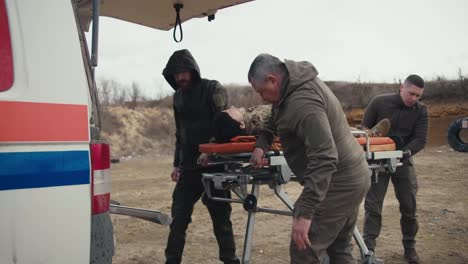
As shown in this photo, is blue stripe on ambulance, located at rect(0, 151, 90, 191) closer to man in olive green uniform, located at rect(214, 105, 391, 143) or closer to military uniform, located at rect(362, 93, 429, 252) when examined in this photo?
man in olive green uniform, located at rect(214, 105, 391, 143)

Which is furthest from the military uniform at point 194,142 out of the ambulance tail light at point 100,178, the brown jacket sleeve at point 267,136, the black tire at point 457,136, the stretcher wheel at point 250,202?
the black tire at point 457,136

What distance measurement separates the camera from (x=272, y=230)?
7.00 m

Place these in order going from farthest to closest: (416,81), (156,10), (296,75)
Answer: (416,81) → (156,10) → (296,75)

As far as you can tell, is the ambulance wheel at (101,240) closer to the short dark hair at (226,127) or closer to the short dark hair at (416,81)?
the short dark hair at (226,127)

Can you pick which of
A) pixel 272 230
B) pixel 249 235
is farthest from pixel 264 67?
pixel 272 230

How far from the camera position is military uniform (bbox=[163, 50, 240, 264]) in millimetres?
4633

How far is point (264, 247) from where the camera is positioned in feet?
20.2

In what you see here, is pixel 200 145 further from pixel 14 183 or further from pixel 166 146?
pixel 166 146

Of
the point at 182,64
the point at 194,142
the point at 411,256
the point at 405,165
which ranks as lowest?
the point at 411,256

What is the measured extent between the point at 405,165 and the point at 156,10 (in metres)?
3.02

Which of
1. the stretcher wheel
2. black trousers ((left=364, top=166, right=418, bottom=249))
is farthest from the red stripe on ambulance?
black trousers ((left=364, top=166, right=418, bottom=249))

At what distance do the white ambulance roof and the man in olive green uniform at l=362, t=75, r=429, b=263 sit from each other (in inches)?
80.6

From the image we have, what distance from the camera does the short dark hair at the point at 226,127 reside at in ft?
14.0

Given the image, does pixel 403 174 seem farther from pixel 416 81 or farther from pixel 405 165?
pixel 416 81
